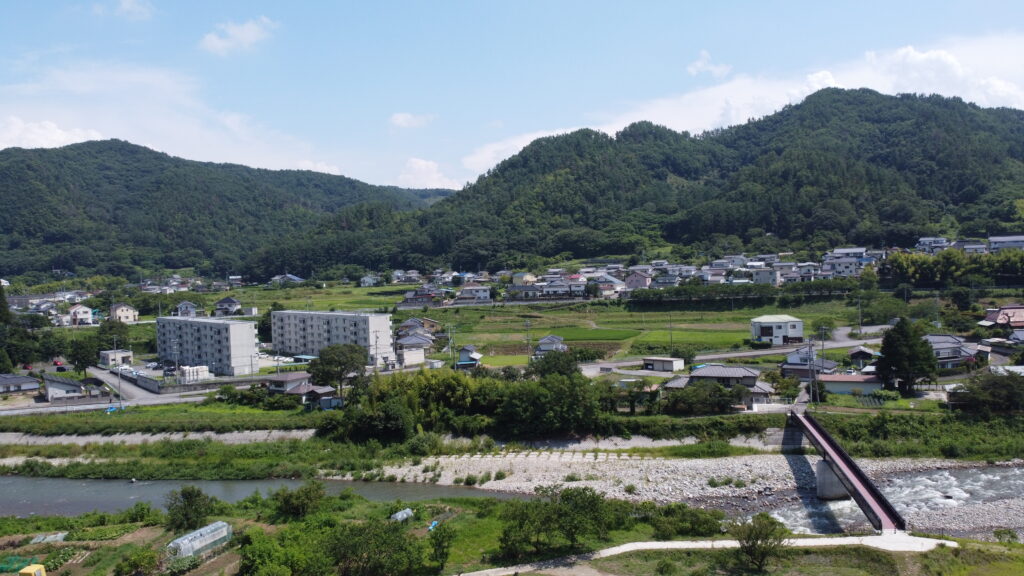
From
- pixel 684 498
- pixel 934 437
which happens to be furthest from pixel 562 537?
pixel 934 437

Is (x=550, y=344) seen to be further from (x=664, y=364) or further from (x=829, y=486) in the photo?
(x=829, y=486)

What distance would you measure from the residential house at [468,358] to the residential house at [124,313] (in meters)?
27.1

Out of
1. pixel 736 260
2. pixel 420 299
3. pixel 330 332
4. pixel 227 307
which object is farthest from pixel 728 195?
pixel 330 332

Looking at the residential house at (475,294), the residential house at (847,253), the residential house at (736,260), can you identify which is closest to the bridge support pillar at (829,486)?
the residential house at (475,294)

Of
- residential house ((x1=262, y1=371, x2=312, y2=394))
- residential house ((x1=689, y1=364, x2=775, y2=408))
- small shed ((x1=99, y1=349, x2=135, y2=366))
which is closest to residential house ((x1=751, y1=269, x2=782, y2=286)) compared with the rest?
residential house ((x1=689, y1=364, x2=775, y2=408))

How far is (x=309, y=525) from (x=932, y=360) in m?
19.2

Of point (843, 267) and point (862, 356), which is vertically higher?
point (843, 267)

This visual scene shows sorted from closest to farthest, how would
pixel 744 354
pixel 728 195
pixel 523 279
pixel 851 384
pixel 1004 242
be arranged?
pixel 851 384
pixel 744 354
pixel 1004 242
pixel 523 279
pixel 728 195

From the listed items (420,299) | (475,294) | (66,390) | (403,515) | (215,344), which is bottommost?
(403,515)

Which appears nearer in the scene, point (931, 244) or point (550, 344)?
point (550, 344)

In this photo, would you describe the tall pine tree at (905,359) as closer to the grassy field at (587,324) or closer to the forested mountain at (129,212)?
the grassy field at (587,324)

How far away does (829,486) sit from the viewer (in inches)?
606

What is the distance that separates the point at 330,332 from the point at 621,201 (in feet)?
162

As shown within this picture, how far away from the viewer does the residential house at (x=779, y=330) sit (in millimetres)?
30453
